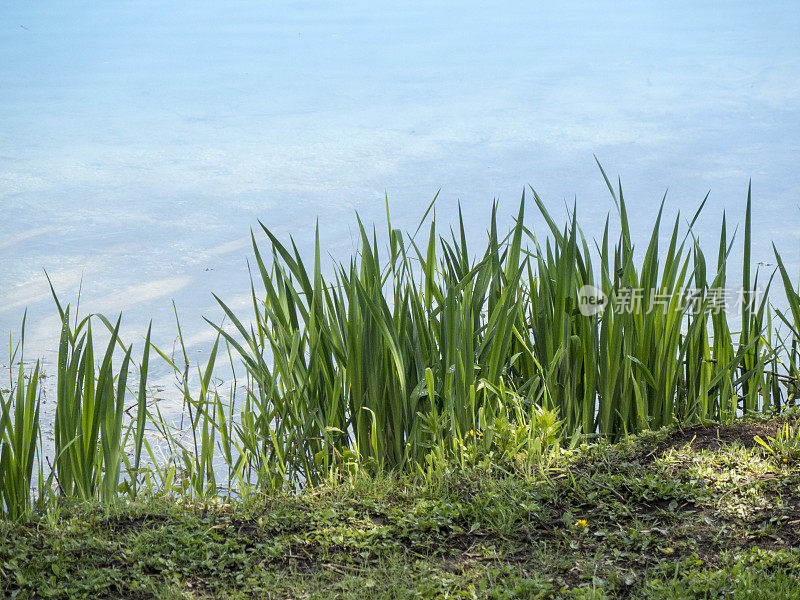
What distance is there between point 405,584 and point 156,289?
9.46 feet

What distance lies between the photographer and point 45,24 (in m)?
9.73

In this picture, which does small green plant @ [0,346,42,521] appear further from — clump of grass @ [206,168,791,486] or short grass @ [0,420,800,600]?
clump of grass @ [206,168,791,486]

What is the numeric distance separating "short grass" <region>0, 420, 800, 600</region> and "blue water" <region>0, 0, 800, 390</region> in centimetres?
151

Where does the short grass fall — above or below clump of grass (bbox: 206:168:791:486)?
below

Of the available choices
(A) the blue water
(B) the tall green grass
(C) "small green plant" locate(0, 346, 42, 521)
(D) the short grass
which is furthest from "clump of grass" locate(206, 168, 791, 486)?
(A) the blue water

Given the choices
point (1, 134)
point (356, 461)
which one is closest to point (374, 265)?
point (356, 461)

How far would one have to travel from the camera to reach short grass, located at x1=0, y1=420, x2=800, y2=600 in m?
1.43

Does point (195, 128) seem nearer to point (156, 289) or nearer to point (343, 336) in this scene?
point (156, 289)

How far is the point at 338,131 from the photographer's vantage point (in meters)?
6.24

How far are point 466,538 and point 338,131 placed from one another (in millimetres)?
4949

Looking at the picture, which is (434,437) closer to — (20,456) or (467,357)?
(467,357)

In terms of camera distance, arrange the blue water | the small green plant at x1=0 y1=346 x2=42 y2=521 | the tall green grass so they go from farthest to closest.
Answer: the blue water → the tall green grass → the small green plant at x1=0 y1=346 x2=42 y2=521

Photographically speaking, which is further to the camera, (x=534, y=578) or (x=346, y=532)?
(x=346, y=532)

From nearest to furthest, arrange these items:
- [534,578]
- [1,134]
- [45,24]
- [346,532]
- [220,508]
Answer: [534,578] < [346,532] < [220,508] < [1,134] < [45,24]
